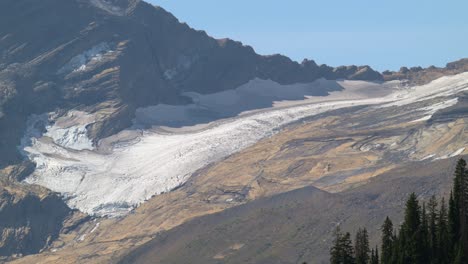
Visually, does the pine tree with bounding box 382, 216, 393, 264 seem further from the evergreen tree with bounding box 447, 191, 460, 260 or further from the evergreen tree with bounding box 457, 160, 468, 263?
the evergreen tree with bounding box 457, 160, 468, 263

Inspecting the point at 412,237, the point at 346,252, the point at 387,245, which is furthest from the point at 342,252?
the point at 387,245

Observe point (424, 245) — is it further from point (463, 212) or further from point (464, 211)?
point (464, 211)

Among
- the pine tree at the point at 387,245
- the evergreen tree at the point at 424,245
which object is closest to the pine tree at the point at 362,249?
the pine tree at the point at 387,245

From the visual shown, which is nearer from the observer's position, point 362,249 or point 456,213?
point 456,213

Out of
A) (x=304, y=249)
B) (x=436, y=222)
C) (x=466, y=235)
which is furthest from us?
(x=304, y=249)

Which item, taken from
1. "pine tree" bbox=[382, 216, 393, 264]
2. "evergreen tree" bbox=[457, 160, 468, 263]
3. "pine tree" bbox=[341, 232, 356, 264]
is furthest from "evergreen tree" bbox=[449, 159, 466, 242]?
"pine tree" bbox=[341, 232, 356, 264]

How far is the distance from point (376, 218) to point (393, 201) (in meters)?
6.71

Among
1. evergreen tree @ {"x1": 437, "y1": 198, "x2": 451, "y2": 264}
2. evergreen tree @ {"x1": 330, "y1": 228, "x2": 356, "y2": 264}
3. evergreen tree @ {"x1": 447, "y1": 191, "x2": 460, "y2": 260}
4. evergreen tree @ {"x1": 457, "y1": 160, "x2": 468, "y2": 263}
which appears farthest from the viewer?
evergreen tree @ {"x1": 447, "y1": 191, "x2": 460, "y2": 260}

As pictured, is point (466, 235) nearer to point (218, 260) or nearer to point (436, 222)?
point (436, 222)

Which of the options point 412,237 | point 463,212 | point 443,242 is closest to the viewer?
point 463,212

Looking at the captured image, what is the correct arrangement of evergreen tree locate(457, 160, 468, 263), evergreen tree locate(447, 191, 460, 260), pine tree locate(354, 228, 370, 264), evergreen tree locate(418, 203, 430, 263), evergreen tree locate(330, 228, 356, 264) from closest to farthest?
evergreen tree locate(457, 160, 468, 263)
evergreen tree locate(330, 228, 356, 264)
evergreen tree locate(418, 203, 430, 263)
evergreen tree locate(447, 191, 460, 260)
pine tree locate(354, 228, 370, 264)

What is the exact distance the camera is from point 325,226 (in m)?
199

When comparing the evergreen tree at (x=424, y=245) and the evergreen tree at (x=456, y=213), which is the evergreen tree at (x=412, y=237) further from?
the evergreen tree at (x=456, y=213)

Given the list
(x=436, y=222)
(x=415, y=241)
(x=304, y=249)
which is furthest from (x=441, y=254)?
(x=304, y=249)
